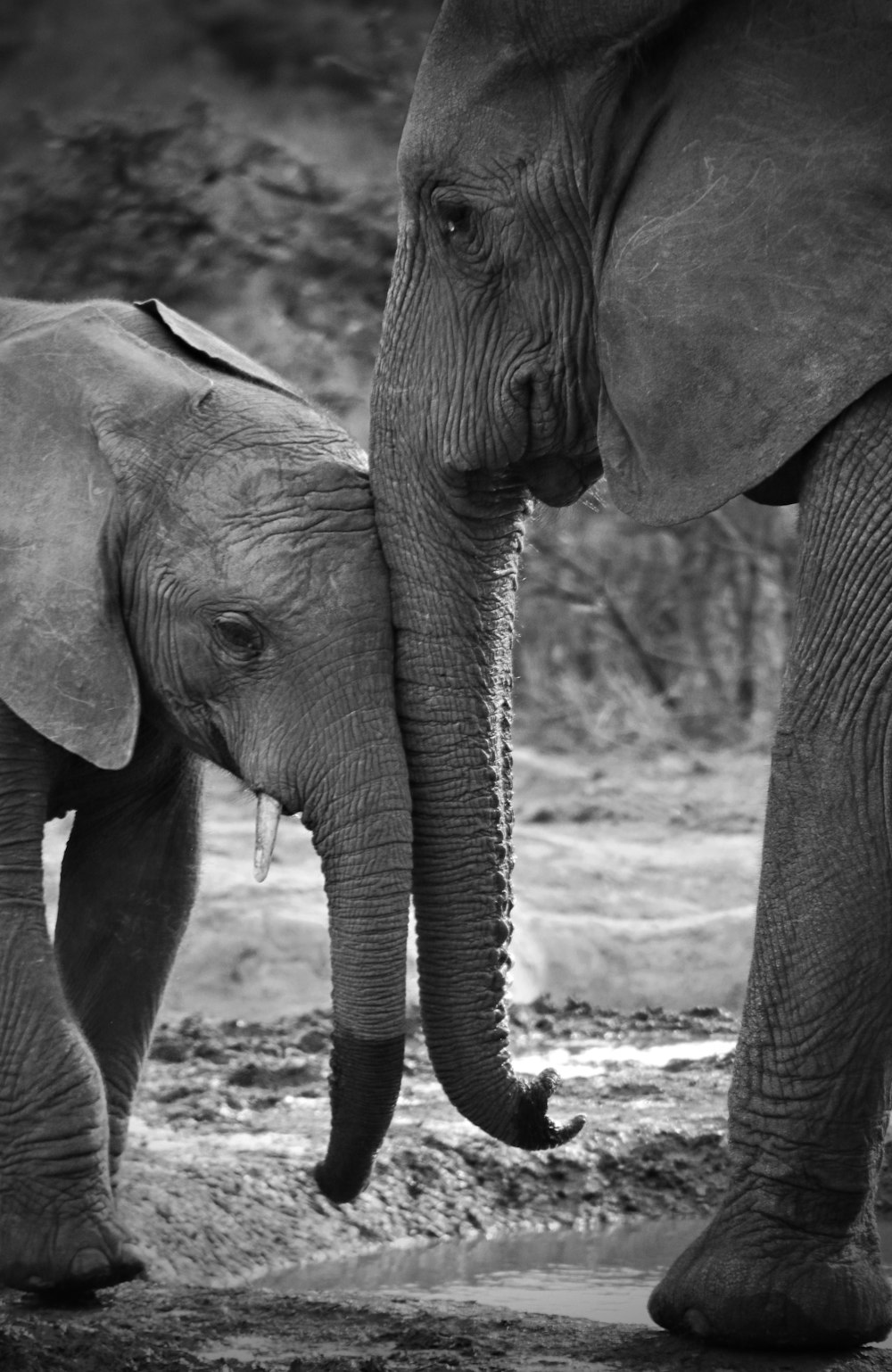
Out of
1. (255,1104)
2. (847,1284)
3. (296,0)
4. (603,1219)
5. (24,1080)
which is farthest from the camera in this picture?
(296,0)

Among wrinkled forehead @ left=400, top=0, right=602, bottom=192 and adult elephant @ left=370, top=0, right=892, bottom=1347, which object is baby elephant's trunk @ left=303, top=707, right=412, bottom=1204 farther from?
wrinkled forehead @ left=400, top=0, right=602, bottom=192

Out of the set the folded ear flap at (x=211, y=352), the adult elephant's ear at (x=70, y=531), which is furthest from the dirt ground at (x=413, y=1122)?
the folded ear flap at (x=211, y=352)

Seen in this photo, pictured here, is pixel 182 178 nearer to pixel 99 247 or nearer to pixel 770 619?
pixel 99 247

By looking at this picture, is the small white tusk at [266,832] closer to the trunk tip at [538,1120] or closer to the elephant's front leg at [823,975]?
the trunk tip at [538,1120]

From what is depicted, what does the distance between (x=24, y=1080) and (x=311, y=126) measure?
26.7 ft

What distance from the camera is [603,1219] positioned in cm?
570

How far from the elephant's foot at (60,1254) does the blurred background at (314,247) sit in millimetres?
5980

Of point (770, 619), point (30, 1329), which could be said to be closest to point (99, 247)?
point (770, 619)

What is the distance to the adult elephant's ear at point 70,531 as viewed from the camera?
474 centimetres

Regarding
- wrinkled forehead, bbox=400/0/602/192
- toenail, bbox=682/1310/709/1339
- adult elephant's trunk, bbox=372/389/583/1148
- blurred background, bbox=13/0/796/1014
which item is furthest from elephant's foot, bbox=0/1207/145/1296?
blurred background, bbox=13/0/796/1014

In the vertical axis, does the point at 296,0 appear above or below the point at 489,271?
above

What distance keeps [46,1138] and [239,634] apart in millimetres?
1029

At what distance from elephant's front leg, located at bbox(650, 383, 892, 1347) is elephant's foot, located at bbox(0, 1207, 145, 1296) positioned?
1127 mm

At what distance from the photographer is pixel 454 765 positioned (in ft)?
15.2
